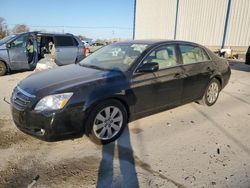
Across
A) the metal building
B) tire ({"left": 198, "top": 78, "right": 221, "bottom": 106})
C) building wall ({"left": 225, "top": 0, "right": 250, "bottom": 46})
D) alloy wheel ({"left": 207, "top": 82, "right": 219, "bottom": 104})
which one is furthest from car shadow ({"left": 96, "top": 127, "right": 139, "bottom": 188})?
the metal building

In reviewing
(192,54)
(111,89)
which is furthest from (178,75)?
(111,89)

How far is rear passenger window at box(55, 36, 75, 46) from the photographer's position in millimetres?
9562

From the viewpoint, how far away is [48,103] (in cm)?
311

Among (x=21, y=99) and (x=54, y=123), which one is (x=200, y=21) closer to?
(x=21, y=99)

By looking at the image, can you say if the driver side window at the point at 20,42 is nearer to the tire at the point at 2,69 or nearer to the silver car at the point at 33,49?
the silver car at the point at 33,49

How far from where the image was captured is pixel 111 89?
11.3ft

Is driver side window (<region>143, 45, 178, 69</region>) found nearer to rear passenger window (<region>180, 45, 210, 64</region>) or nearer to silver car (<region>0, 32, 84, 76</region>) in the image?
rear passenger window (<region>180, 45, 210, 64</region>)

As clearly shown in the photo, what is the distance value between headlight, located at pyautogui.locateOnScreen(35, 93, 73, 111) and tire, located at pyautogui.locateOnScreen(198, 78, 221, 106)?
11.2ft

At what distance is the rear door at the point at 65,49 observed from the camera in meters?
9.46

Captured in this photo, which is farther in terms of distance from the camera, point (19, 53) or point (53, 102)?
point (19, 53)

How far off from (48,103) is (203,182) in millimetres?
2211

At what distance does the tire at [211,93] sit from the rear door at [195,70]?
0.19m

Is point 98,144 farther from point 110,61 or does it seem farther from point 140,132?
point 110,61

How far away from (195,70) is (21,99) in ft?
11.0
